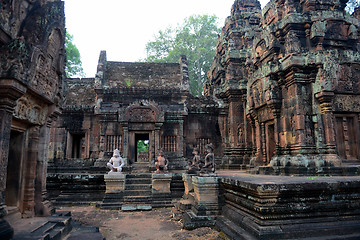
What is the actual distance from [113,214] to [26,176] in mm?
3230

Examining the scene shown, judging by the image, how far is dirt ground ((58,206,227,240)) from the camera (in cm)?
529

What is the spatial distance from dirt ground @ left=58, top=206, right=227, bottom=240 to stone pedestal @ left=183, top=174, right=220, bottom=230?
0.23 m

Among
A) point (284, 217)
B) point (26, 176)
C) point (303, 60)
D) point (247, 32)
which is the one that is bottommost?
point (284, 217)

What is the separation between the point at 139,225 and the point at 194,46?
2523cm

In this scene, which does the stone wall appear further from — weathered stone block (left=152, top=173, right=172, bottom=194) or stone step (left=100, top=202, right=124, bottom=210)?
stone step (left=100, top=202, right=124, bottom=210)

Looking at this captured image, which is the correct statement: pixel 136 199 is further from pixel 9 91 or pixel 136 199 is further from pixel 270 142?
pixel 9 91

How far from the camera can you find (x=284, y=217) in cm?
416

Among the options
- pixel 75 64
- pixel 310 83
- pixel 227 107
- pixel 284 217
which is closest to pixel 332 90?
pixel 310 83

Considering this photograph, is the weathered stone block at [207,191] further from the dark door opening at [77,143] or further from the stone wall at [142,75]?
the dark door opening at [77,143]

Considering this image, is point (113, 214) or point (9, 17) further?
point (113, 214)

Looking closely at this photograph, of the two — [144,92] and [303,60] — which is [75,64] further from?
[303,60]

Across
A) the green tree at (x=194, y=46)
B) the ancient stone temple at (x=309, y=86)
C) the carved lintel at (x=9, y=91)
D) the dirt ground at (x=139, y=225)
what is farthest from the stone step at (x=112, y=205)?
the green tree at (x=194, y=46)

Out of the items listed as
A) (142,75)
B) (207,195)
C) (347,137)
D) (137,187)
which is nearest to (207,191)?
(207,195)

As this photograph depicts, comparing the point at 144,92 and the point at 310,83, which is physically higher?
the point at 144,92
